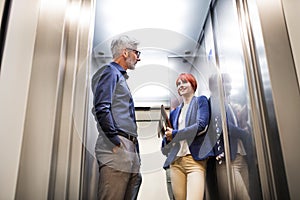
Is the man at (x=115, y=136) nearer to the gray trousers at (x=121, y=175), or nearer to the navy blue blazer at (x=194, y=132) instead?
the gray trousers at (x=121, y=175)

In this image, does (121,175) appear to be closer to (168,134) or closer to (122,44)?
(168,134)

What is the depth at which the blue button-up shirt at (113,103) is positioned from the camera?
101 cm

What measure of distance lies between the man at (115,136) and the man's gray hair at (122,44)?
0.08 metres

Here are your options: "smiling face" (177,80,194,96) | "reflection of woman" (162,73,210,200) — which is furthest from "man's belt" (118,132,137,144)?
"smiling face" (177,80,194,96)

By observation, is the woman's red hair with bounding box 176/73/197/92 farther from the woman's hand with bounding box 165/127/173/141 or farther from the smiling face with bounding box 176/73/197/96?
the woman's hand with bounding box 165/127/173/141

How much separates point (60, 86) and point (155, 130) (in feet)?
1.41

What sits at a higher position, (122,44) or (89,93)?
(122,44)

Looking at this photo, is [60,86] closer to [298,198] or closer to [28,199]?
[28,199]

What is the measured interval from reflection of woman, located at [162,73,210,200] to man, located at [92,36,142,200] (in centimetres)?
17

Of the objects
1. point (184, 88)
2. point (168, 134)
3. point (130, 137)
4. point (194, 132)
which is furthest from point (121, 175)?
point (184, 88)

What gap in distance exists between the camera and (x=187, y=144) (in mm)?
1211

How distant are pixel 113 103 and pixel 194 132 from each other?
0.38 meters

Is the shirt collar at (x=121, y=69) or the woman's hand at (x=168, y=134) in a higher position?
the shirt collar at (x=121, y=69)

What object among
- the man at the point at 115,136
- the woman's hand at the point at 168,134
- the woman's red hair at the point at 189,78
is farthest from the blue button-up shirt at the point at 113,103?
the woman's red hair at the point at 189,78
